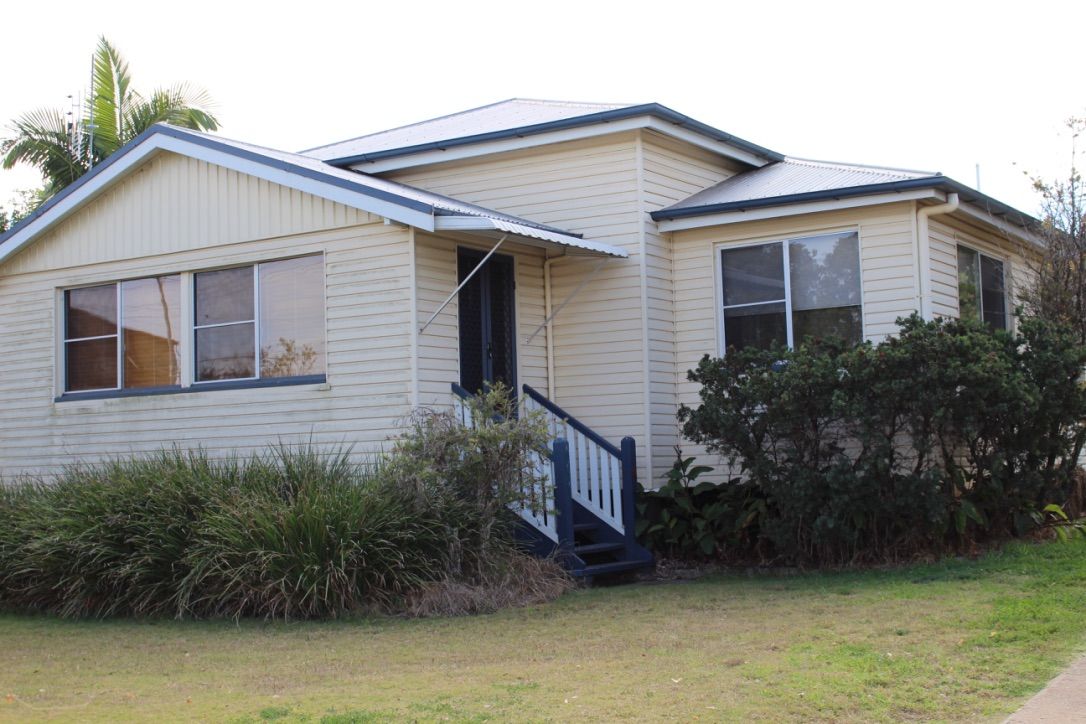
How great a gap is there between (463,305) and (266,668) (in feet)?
19.1

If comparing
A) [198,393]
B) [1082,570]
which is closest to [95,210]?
[198,393]

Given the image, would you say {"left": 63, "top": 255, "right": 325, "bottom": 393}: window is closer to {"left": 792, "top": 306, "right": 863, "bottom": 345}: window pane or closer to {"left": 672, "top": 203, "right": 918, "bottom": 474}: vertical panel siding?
{"left": 672, "top": 203, "right": 918, "bottom": 474}: vertical panel siding

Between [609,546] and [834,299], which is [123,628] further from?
[834,299]

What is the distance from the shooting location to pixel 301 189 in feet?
41.5

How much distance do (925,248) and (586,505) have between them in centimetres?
453

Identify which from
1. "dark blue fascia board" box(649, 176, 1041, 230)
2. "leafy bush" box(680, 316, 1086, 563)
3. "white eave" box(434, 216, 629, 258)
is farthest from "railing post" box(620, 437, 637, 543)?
"dark blue fascia board" box(649, 176, 1041, 230)

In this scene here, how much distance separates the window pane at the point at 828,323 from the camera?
42.4ft

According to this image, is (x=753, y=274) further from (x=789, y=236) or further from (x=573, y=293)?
(x=573, y=293)

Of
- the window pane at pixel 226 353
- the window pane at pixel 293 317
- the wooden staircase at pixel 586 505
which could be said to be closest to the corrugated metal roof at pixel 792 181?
the wooden staircase at pixel 586 505

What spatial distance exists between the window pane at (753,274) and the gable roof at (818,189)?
60cm

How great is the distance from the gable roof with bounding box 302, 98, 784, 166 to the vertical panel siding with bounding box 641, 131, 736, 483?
472mm

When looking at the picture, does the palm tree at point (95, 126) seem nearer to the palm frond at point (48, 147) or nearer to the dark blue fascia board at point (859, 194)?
the palm frond at point (48, 147)

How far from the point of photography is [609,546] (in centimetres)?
1219

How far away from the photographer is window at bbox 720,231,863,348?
42.7ft
